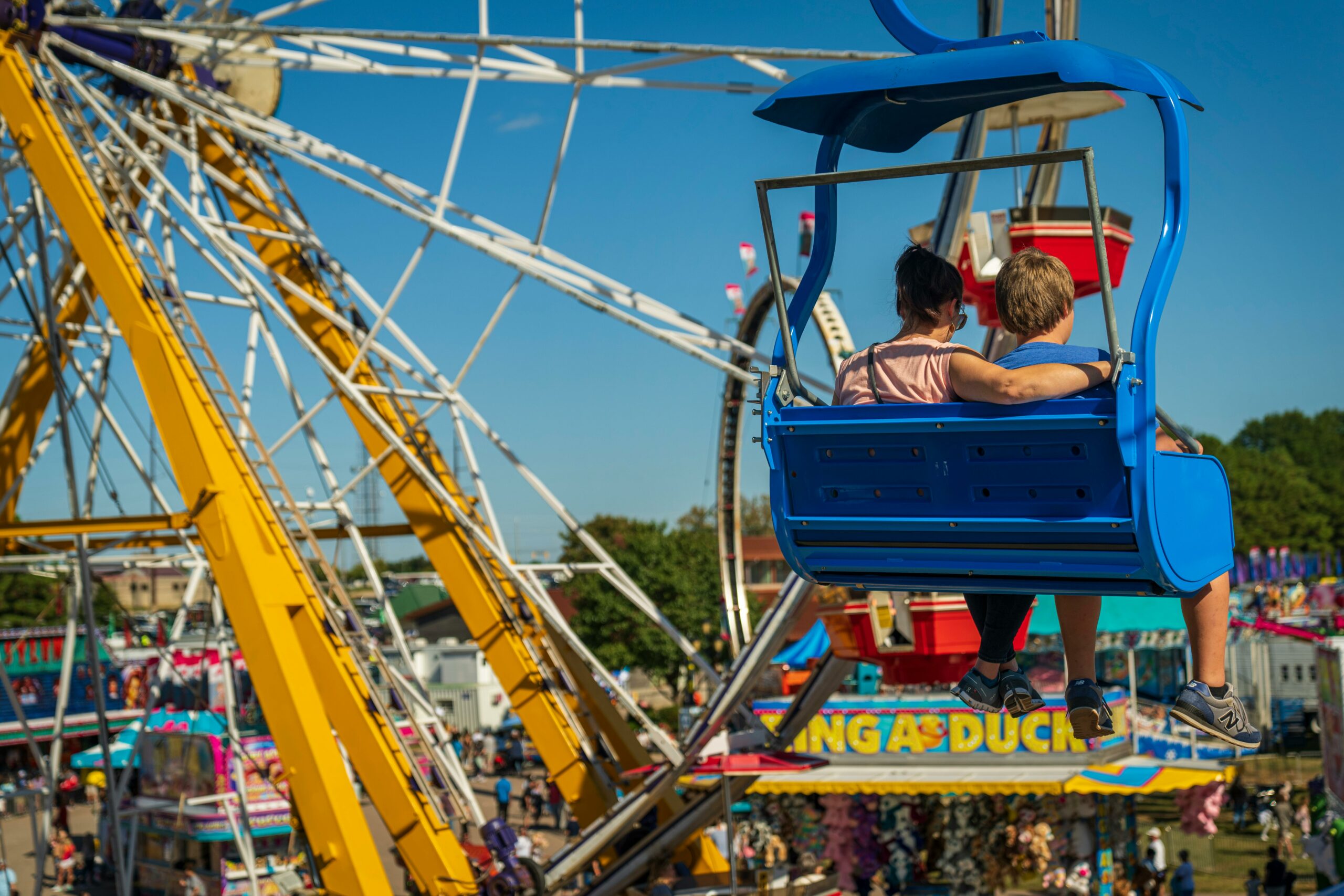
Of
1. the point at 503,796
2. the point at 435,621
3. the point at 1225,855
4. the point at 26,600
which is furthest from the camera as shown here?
the point at 435,621

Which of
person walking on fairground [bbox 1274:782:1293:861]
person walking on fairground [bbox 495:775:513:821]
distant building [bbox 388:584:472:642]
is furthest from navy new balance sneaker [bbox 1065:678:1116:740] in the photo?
distant building [bbox 388:584:472:642]

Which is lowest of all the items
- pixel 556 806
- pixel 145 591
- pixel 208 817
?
pixel 556 806

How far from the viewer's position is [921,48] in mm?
3307

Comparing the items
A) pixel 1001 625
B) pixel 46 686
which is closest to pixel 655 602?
pixel 46 686

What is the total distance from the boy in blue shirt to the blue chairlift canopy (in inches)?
15.1

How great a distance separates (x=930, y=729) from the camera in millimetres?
15711

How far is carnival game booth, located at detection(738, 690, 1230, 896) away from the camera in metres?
14.6

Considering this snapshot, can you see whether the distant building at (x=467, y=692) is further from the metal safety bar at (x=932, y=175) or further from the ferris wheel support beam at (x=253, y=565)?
the metal safety bar at (x=932, y=175)

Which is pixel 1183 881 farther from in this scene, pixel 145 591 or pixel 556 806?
pixel 145 591

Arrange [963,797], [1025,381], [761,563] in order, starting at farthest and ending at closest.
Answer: [761,563] → [963,797] → [1025,381]

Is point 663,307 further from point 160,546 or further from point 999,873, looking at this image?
point 999,873

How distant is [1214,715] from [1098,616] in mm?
314

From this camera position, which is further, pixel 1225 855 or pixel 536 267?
pixel 1225 855

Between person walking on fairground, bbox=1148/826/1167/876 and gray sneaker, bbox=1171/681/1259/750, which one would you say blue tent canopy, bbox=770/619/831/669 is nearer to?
person walking on fairground, bbox=1148/826/1167/876
